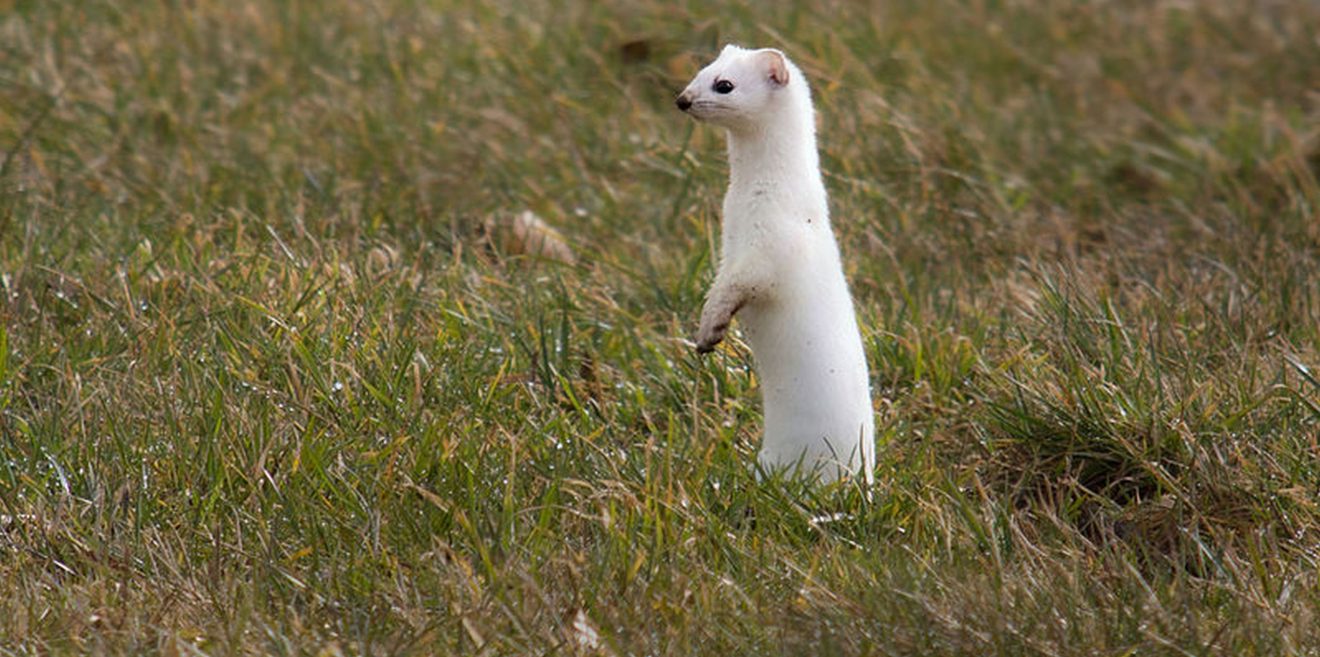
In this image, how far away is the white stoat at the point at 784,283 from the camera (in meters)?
3.77

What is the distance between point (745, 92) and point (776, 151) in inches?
5.1

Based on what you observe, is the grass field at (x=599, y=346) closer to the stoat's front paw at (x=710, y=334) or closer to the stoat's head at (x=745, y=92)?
the stoat's front paw at (x=710, y=334)

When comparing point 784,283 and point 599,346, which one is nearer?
point 784,283

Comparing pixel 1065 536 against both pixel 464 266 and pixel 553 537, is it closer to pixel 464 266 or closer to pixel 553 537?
pixel 553 537

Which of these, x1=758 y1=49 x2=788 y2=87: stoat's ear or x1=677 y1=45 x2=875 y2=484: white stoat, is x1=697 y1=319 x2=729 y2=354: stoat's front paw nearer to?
x1=677 y1=45 x2=875 y2=484: white stoat

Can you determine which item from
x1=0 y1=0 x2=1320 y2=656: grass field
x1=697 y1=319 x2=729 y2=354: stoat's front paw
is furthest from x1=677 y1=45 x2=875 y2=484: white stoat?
x1=0 y1=0 x2=1320 y2=656: grass field

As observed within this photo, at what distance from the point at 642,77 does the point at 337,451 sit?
10.4 ft

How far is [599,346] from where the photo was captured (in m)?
4.73

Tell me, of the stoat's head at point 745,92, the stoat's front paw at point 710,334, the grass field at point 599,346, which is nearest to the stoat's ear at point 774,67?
the stoat's head at point 745,92

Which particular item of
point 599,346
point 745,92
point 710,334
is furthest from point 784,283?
point 599,346

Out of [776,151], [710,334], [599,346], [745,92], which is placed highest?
[745,92]

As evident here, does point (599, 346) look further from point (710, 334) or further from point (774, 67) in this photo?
point (774, 67)

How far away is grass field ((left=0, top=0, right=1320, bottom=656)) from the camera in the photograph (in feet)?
11.1

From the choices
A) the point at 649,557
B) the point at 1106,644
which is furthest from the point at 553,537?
the point at 1106,644
